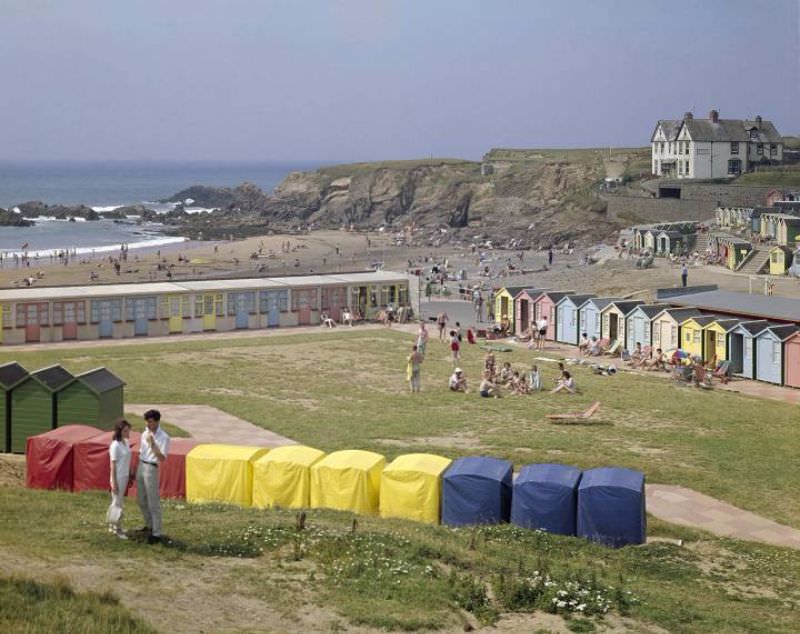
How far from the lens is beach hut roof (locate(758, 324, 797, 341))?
30.9 meters

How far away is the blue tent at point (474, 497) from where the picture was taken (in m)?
16.0

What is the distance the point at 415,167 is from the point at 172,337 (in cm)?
8798

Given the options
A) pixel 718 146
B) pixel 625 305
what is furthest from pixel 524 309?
pixel 718 146

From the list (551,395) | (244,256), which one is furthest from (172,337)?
(244,256)

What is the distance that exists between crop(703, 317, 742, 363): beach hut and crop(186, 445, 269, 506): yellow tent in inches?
776

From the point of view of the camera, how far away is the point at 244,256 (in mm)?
79812

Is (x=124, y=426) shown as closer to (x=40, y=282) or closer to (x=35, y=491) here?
(x=35, y=491)

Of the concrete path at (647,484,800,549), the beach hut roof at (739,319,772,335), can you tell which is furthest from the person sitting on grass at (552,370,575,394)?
the concrete path at (647,484,800,549)

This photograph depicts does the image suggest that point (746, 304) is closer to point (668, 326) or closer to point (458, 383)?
point (668, 326)

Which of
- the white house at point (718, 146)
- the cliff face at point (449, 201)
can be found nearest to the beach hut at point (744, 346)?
the cliff face at point (449, 201)

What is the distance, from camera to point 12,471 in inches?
725

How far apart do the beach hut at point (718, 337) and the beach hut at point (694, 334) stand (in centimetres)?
13

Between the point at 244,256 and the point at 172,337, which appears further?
the point at 244,256

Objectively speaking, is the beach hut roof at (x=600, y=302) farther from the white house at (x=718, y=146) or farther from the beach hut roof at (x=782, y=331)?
the white house at (x=718, y=146)
